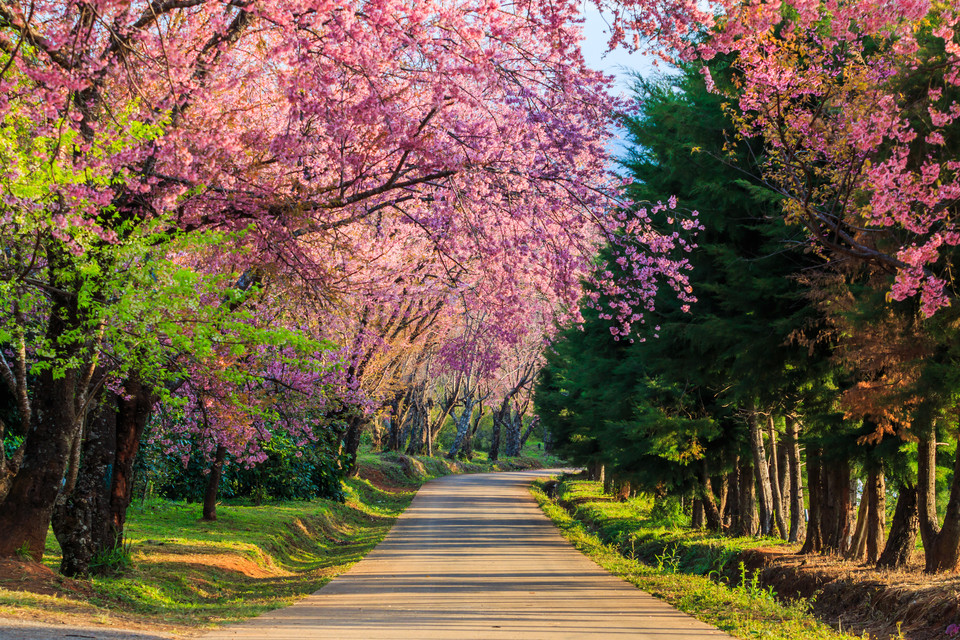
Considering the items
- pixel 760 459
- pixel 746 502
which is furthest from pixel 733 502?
pixel 760 459

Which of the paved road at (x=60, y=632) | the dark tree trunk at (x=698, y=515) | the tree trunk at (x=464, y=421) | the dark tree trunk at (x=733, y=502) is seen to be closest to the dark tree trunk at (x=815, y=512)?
Answer: the dark tree trunk at (x=733, y=502)

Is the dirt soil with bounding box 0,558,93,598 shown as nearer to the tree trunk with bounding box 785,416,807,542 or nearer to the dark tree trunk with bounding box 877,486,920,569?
the dark tree trunk with bounding box 877,486,920,569

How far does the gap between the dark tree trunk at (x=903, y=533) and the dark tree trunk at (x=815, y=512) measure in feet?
5.68

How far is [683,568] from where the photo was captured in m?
16.1

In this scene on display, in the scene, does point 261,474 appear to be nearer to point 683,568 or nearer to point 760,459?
point 683,568

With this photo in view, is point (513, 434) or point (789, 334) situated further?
point (513, 434)

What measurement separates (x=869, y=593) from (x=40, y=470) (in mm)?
10258

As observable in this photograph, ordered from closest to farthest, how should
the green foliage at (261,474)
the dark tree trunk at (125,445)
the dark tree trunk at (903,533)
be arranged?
the dark tree trunk at (125,445) → the dark tree trunk at (903,533) → the green foliage at (261,474)

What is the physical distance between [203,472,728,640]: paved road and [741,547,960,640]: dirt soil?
2150 mm

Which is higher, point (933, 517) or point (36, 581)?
point (933, 517)

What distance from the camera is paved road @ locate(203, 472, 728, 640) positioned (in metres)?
8.94

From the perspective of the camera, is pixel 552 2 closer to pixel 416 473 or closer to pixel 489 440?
pixel 416 473

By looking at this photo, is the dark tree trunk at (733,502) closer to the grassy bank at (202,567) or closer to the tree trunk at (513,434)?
the grassy bank at (202,567)

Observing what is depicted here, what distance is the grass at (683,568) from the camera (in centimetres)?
965
